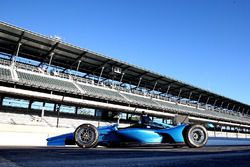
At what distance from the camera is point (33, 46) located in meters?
28.6

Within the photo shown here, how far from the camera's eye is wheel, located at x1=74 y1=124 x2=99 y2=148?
7965mm

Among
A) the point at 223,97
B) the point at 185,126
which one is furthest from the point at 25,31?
the point at 223,97

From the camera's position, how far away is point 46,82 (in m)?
27.6

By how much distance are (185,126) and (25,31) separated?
22291mm

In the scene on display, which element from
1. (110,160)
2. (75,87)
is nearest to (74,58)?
(75,87)

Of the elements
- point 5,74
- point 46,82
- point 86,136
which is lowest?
point 86,136

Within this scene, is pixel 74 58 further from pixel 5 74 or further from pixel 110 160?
pixel 110 160

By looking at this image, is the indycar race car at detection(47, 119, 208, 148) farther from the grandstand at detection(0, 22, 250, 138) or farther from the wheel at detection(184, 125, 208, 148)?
the grandstand at detection(0, 22, 250, 138)

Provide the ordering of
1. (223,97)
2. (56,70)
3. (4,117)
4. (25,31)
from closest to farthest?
(4,117)
(25,31)
(56,70)
(223,97)

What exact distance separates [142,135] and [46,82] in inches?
837

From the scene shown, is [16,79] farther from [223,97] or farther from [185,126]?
[223,97]

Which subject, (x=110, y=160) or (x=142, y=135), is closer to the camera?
(x=110, y=160)

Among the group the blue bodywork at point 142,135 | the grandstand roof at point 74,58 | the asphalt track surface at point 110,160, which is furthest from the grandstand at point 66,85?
the asphalt track surface at point 110,160

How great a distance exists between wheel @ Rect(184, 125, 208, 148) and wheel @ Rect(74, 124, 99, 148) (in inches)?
114
